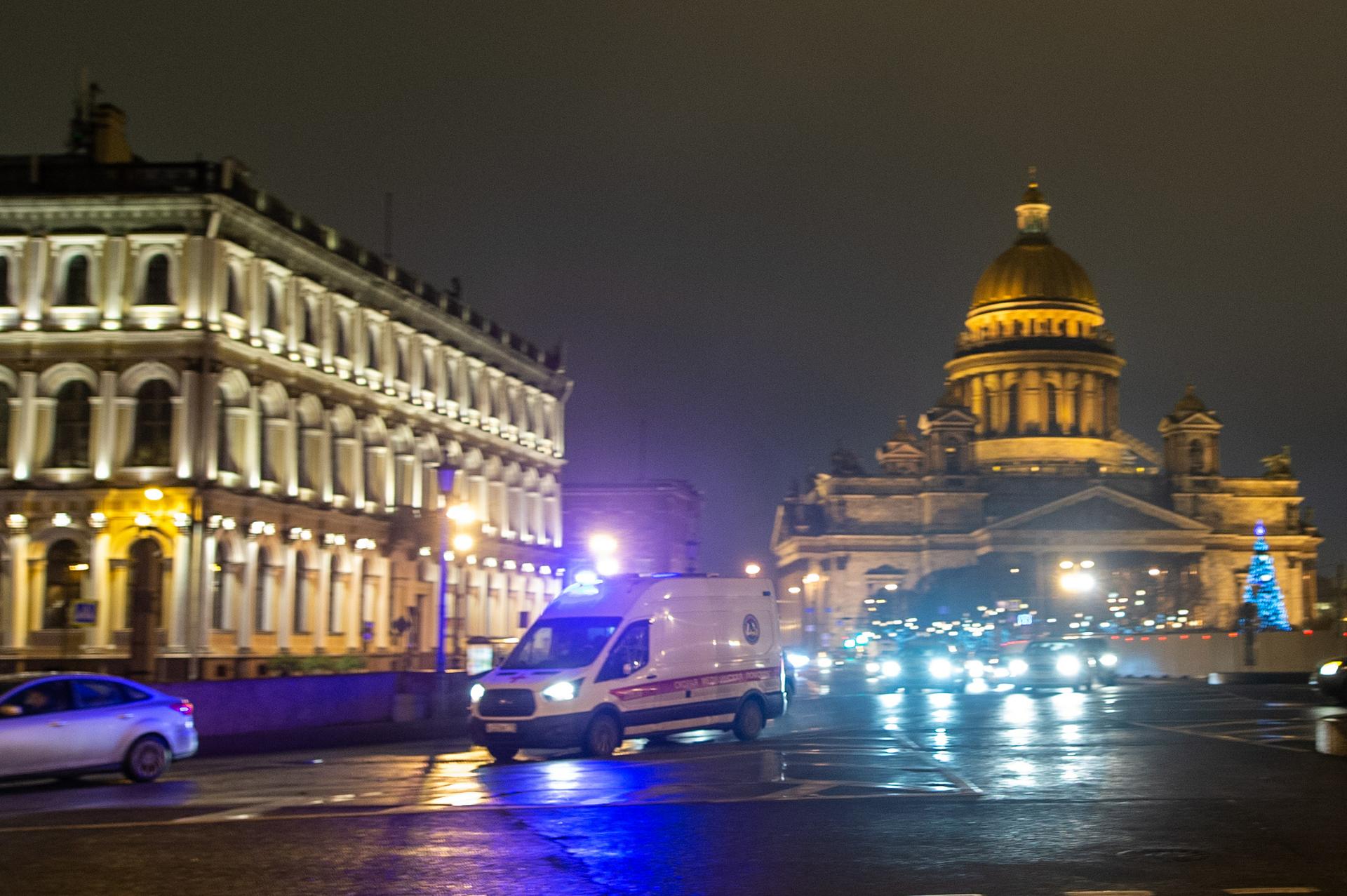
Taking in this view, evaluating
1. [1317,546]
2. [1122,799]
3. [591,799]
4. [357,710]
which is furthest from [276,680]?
[1317,546]

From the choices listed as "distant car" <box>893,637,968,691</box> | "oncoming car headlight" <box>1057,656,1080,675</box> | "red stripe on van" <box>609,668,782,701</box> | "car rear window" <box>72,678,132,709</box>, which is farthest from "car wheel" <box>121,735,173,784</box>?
"distant car" <box>893,637,968,691</box>

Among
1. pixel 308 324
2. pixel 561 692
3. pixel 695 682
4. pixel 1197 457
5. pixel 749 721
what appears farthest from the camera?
pixel 1197 457

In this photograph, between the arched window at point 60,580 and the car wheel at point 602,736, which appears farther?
the arched window at point 60,580

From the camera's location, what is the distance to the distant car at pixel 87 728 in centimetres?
2025

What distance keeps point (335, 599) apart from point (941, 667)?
2105 cm

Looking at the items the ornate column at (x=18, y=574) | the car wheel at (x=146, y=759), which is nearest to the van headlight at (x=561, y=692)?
the car wheel at (x=146, y=759)

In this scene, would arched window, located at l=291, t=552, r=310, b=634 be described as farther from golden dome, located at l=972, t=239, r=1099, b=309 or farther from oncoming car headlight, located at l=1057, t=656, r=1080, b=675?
golden dome, located at l=972, t=239, r=1099, b=309

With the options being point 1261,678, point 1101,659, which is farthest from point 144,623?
point 1261,678

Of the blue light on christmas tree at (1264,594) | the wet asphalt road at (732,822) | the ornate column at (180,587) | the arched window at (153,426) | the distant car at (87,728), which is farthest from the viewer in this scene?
the blue light on christmas tree at (1264,594)

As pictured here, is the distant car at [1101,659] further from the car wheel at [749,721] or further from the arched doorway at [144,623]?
the arched doorway at [144,623]

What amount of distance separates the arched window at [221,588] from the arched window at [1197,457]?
106m

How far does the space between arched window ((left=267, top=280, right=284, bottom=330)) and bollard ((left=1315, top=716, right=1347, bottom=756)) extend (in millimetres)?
35949

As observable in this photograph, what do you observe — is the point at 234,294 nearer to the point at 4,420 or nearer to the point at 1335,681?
the point at 4,420

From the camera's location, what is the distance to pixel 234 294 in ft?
173
